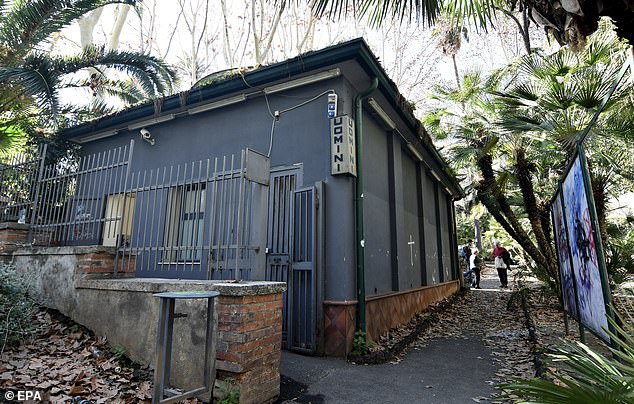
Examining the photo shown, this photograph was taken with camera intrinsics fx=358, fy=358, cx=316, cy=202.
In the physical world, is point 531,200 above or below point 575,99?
below

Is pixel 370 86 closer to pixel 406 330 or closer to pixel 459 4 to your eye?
pixel 459 4

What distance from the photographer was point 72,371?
3.63 metres

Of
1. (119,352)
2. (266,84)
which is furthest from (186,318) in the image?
(266,84)

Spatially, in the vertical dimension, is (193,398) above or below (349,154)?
below

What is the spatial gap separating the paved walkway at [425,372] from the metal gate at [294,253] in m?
0.47

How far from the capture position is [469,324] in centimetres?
868

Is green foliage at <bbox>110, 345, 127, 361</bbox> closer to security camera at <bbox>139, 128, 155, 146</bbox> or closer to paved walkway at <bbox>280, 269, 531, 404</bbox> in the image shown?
paved walkway at <bbox>280, 269, 531, 404</bbox>

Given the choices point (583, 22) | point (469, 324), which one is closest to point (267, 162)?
point (583, 22)

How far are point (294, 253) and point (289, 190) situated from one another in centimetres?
115

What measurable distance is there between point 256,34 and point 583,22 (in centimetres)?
1137

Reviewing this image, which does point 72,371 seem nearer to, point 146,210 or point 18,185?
point 146,210

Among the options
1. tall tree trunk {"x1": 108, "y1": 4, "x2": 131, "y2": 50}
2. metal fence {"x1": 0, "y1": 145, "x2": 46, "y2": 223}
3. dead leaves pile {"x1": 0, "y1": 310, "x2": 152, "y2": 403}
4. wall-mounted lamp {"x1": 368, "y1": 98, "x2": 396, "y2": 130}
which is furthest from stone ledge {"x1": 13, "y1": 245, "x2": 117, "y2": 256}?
tall tree trunk {"x1": 108, "y1": 4, "x2": 131, "y2": 50}

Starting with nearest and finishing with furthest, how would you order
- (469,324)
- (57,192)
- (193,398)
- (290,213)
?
1. (193,398)
2. (57,192)
3. (290,213)
4. (469,324)

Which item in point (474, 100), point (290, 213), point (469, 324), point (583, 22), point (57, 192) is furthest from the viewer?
point (474, 100)
